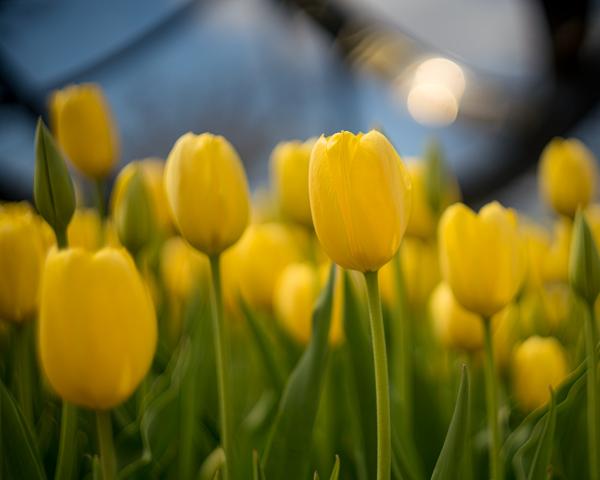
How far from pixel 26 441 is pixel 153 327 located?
0.09 m

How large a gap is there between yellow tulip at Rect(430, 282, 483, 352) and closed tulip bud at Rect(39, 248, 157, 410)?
0.29m

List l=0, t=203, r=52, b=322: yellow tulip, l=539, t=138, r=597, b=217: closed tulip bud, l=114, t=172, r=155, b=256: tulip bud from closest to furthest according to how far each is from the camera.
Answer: l=0, t=203, r=52, b=322: yellow tulip, l=114, t=172, r=155, b=256: tulip bud, l=539, t=138, r=597, b=217: closed tulip bud

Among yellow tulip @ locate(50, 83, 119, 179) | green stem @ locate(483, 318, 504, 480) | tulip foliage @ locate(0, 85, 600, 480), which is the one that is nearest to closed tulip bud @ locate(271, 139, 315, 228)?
tulip foliage @ locate(0, 85, 600, 480)

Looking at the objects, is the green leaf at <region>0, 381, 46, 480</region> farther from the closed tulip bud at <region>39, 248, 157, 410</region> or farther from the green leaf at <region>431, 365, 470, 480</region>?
the green leaf at <region>431, 365, 470, 480</region>

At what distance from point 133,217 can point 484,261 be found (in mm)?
253

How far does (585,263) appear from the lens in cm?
38

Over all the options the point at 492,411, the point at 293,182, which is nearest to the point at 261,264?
the point at 293,182

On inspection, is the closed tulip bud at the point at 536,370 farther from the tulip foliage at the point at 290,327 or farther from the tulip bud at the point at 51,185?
the tulip bud at the point at 51,185

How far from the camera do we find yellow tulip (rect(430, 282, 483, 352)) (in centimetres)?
53

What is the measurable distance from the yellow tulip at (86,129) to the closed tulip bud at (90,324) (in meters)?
0.30

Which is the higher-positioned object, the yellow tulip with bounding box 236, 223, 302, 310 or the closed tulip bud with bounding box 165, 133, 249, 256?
the closed tulip bud with bounding box 165, 133, 249, 256

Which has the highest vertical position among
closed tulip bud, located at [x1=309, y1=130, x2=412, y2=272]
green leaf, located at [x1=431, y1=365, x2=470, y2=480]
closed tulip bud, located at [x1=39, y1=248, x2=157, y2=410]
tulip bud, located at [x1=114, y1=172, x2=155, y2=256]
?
closed tulip bud, located at [x1=309, y1=130, x2=412, y2=272]

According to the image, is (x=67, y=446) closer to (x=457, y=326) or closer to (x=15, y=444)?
(x=15, y=444)

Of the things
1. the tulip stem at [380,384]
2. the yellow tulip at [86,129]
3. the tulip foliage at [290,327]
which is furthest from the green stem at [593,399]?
the yellow tulip at [86,129]
